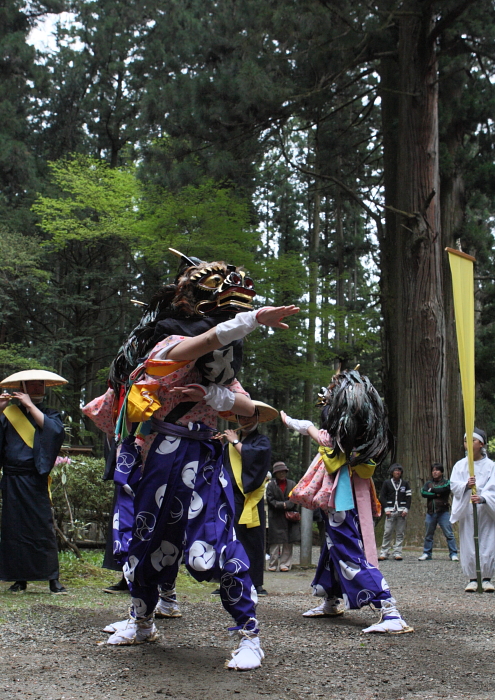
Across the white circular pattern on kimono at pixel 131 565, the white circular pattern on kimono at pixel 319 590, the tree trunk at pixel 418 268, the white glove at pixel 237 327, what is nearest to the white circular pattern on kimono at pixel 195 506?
the white circular pattern on kimono at pixel 131 565

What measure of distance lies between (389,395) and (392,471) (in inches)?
96.9

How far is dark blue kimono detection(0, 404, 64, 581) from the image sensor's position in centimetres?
568

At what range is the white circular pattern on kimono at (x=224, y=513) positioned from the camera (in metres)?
3.50

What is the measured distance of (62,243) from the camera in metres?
21.2

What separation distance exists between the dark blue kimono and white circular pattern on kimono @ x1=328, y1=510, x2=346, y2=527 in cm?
236

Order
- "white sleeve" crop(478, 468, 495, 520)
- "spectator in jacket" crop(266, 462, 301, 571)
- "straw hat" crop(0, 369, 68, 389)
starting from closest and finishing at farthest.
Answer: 1. "straw hat" crop(0, 369, 68, 389)
2. "white sleeve" crop(478, 468, 495, 520)
3. "spectator in jacket" crop(266, 462, 301, 571)

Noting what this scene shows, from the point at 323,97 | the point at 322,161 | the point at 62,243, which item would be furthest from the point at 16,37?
the point at 323,97

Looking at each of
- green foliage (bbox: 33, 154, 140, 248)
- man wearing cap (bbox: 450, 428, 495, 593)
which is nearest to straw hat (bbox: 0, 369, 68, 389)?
man wearing cap (bbox: 450, 428, 495, 593)

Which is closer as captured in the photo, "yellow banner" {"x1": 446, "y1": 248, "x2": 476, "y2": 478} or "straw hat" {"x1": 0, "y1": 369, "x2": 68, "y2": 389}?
"straw hat" {"x1": 0, "y1": 369, "x2": 68, "y2": 389}

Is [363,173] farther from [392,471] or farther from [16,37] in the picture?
[16,37]

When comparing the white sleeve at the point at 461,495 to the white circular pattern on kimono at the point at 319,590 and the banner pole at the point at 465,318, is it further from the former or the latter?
the white circular pattern on kimono at the point at 319,590

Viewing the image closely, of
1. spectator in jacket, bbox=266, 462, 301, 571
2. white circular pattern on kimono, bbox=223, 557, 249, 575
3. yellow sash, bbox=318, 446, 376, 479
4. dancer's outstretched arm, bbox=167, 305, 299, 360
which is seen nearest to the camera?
dancer's outstretched arm, bbox=167, 305, 299, 360

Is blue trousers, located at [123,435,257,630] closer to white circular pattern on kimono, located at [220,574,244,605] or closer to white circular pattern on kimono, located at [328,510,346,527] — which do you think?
white circular pattern on kimono, located at [220,574,244,605]

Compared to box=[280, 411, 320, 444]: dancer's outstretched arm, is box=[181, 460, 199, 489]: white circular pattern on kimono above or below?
below
